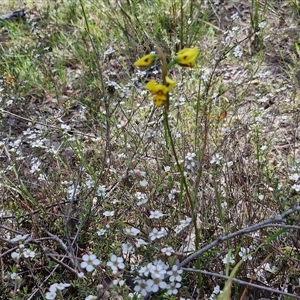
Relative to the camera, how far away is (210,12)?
3.32 metres

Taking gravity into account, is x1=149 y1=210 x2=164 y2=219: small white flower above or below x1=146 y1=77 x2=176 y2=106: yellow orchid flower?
below

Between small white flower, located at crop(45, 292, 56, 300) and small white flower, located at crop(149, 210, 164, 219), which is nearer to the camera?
small white flower, located at crop(45, 292, 56, 300)

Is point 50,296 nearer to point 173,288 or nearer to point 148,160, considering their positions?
point 173,288

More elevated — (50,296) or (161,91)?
(161,91)

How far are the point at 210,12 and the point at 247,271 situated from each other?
7.23 feet

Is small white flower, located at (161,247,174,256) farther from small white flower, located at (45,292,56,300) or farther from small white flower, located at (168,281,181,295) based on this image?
small white flower, located at (45,292,56,300)

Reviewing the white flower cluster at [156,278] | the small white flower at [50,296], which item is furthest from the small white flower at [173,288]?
the small white flower at [50,296]

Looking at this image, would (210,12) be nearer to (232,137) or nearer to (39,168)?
(232,137)

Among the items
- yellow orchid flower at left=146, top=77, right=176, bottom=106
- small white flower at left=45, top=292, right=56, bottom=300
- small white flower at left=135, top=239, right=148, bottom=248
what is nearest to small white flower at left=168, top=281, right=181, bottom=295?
small white flower at left=135, top=239, right=148, bottom=248

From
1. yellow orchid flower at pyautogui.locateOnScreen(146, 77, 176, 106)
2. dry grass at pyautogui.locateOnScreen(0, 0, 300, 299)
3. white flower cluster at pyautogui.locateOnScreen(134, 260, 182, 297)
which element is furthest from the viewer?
dry grass at pyautogui.locateOnScreen(0, 0, 300, 299)

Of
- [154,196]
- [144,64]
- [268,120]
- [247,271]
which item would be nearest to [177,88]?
[268,120]

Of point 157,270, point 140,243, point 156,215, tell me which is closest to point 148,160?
point 156,215

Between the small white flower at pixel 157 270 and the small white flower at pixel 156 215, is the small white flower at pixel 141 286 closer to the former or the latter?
the small white flower at pixel 157 270

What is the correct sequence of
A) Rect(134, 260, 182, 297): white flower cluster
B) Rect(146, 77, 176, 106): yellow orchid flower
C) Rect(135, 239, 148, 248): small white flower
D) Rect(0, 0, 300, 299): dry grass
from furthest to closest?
Rect(0, 0, 300, 299): dry grass < Rect(135, 239, 148, 248): small white flower < Rect(134, 260, 182, 297): white flower cluster < Rect(146, 77, 176, 106): yellow orchid flower
